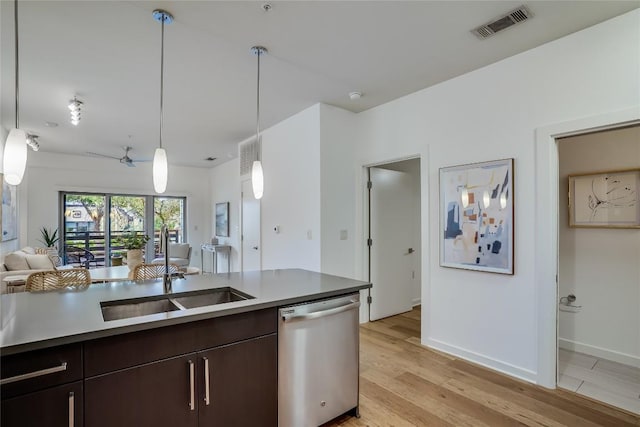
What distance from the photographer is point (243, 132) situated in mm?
5168

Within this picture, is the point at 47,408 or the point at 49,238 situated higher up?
the point at 49,238

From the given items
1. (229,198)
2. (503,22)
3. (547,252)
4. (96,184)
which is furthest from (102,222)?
(547,252)

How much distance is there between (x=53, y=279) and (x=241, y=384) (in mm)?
2291

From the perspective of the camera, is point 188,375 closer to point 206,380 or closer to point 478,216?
point 206,380

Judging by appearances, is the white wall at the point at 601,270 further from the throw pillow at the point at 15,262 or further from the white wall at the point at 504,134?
the throw pillow at the point at 15,262

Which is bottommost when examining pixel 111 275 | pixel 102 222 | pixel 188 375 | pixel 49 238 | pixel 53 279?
pixel 188 375

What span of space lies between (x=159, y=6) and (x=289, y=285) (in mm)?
2079

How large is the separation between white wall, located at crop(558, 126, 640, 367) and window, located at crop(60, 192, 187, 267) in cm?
684

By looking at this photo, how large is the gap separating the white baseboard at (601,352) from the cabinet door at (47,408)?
4.11 metres

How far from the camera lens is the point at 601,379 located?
8.65ft

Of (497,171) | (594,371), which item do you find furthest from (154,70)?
(594,371)

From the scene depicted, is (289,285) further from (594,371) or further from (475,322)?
(594,371)

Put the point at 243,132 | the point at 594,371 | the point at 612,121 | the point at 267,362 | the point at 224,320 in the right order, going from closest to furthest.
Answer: the point at 224,320
the point at 267,362
the point at 612,121
the point at 594,371
the point at 243,132

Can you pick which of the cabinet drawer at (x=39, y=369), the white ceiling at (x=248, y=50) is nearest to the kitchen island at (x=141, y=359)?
the cabinet drawer at (x=39, y=369)
